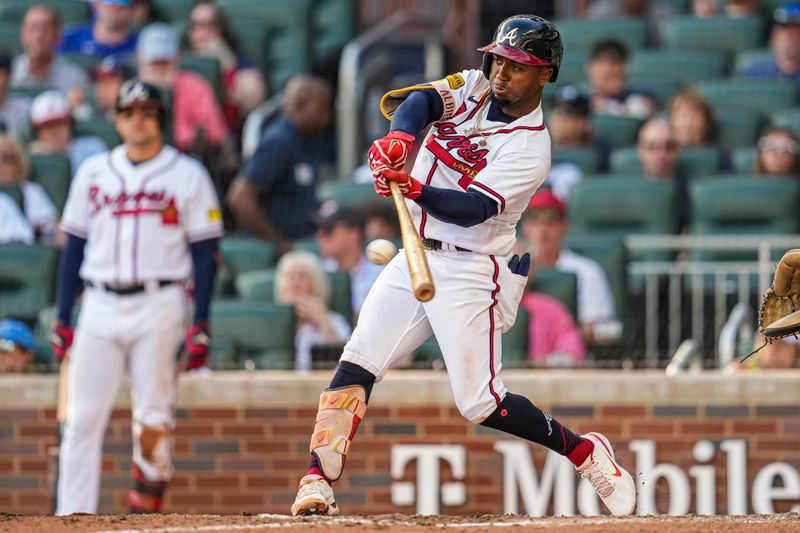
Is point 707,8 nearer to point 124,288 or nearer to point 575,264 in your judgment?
point 575,264

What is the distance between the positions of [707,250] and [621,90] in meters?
2.01

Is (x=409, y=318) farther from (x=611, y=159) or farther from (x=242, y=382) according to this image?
(x=611, y=159)

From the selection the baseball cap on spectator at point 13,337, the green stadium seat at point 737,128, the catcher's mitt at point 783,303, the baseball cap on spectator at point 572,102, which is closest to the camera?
the catcher's mitt at point 783,303

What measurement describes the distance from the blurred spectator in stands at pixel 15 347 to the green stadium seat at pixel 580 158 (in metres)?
3.29

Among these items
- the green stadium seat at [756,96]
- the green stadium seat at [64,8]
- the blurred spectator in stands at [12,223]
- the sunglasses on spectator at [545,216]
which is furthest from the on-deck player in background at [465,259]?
the green stadium seat at [64,8]

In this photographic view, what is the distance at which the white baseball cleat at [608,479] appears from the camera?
5402mm

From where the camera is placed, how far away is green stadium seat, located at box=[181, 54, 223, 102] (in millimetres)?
10227

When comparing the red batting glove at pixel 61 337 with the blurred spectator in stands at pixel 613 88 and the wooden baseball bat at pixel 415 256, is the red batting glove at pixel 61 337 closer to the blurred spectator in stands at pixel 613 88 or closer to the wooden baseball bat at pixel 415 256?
the wooden baseball bat at pixel 415 256

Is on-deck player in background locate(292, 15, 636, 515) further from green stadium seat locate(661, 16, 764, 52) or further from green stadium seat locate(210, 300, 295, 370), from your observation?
green stadium seat locate(661, 16, 764, 52)

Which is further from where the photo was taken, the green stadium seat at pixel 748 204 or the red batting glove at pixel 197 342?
the green stadium seat at pixel 748 204

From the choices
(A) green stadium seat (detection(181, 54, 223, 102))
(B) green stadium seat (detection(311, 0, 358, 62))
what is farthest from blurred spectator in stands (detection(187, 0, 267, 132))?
(B) green stadium seat (detection(311, 0, 358, 62))

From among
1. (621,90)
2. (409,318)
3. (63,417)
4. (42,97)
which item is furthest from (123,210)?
(621,90)

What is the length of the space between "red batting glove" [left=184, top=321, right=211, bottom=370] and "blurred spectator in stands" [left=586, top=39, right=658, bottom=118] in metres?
4.10

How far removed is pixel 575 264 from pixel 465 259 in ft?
9.87
